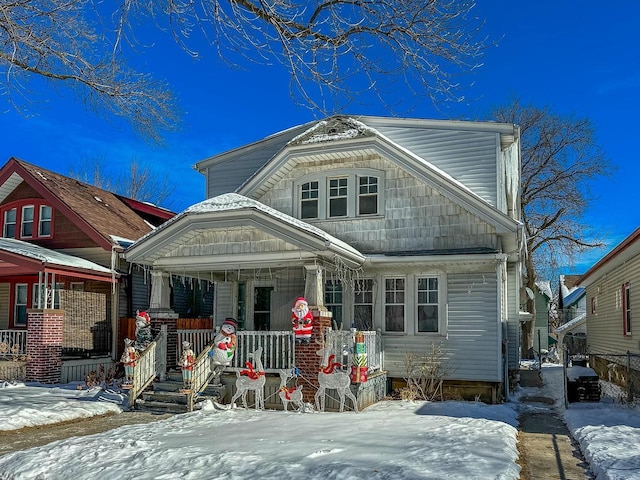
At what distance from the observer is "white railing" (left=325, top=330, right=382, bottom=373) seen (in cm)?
1227

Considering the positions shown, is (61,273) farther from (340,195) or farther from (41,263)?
(340,195)

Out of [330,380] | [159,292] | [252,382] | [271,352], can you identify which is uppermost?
[159,292]

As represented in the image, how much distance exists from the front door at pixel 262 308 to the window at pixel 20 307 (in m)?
8.25

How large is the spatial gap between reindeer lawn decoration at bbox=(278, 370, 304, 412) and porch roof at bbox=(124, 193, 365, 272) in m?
2.26

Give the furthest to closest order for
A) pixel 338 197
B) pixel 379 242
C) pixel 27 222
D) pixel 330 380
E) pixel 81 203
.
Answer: pixel 27 222
pixel 81 203
pixel 338 197
pixel 379 242
pixel 330 380

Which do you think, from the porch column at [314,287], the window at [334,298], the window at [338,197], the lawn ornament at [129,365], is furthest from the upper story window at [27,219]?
the porch column at [314,287]

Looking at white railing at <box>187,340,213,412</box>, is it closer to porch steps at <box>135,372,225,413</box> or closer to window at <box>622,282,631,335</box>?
porch steps at <box>135,372,225,413</box>

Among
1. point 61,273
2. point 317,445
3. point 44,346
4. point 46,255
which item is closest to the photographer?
point 317,445

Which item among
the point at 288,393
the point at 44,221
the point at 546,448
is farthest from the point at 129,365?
the point at 44,221

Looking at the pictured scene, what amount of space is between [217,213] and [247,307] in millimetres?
4222

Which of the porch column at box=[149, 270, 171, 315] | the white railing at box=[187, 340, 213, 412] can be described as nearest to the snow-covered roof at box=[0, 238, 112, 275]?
the porch column at box=[149, 270, 171, 315]

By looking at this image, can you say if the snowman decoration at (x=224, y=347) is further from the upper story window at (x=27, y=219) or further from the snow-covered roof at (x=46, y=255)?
the upper story window at (x=27, y=219)

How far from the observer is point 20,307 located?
19.4m

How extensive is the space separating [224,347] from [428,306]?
4803 millimetres
